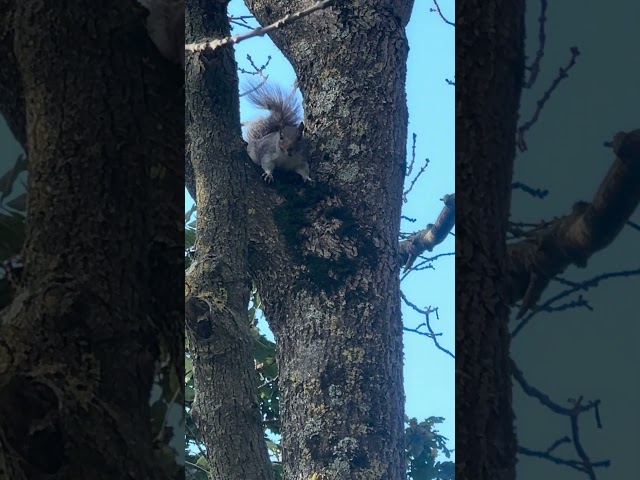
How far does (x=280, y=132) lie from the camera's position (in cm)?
123

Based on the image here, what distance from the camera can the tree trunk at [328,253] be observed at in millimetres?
1118

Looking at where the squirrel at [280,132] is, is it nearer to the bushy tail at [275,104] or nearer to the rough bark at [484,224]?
the bushy tail at [275,104]

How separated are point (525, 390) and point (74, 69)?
515 mm

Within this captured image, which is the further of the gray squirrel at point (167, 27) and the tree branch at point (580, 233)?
the gray squirrel at point (167, 27)

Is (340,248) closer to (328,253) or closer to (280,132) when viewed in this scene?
(328,253)

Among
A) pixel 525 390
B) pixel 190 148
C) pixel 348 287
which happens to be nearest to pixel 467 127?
pixel 525 390

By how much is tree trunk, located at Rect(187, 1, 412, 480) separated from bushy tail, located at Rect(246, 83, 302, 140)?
0.10 ft

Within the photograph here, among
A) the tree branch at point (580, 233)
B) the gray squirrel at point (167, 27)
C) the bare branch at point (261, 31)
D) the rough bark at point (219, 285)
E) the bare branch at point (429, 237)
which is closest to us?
the tree branch at point (580, 233)

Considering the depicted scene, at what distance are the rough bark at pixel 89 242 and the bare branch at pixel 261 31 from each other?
33cm

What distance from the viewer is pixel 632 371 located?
0.59 m

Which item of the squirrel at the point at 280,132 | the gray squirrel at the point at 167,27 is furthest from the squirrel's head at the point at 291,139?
the gray squirrel at the point at 167,27

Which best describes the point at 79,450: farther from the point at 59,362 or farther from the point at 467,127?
the point at 467,127

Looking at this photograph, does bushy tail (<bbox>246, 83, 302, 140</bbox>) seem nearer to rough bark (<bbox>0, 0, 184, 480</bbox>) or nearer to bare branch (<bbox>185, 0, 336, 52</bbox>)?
bare branch (<bbox>185, 0, 336, 52</bbox>)

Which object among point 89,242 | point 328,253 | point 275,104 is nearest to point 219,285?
point 328,253
